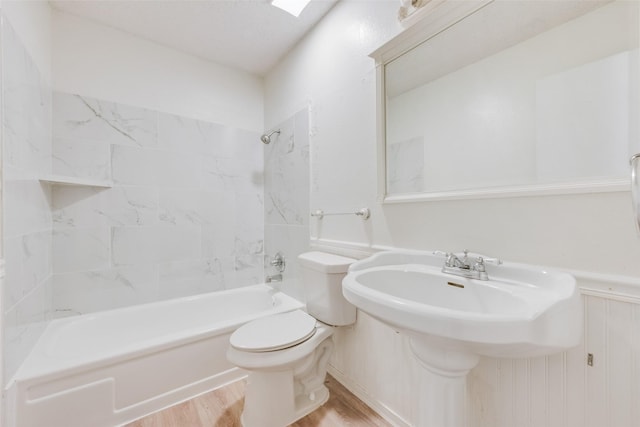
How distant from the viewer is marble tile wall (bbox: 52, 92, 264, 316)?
1.68 metres

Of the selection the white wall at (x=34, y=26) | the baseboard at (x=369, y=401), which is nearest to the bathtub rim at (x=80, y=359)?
the baseboard at (x=369, y=401)

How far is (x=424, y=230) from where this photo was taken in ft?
3.77

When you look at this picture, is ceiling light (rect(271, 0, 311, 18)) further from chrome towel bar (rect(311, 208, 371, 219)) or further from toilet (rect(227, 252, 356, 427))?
toilet (rect(227, 252, 356, 427))

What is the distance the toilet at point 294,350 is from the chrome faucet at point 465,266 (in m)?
0.58

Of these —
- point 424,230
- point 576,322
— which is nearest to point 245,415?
point 424,230

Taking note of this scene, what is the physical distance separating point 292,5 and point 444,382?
6.70ft

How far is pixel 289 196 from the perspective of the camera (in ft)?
6.88

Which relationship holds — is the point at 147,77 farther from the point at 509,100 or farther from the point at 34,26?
the point at 509,100

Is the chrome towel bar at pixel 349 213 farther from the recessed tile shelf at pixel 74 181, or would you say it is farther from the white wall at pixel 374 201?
the recessed tile shelf at pixel 74 181

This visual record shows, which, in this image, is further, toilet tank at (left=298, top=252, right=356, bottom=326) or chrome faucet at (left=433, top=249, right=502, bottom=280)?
toilet tank at (left=298, top=252, right=356, bottom=326)

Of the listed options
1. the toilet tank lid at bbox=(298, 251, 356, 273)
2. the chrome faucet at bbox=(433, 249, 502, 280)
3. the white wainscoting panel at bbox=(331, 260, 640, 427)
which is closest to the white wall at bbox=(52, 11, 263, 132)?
the toilet tank lid at bbox=(298, 251, 356, 273)

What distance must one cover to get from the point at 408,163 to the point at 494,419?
1.04m

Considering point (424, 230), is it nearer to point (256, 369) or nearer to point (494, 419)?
point (494, 419)

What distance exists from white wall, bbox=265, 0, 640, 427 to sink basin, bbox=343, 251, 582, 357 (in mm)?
116
